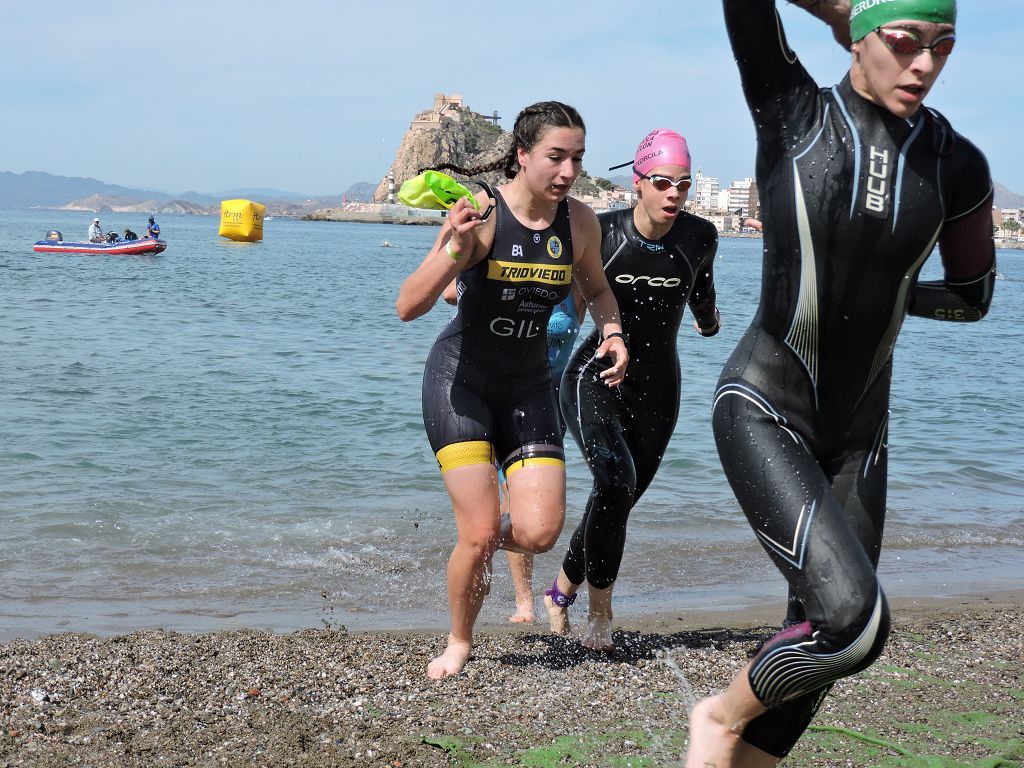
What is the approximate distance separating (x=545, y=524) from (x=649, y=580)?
9.78 ft

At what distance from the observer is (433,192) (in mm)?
4398

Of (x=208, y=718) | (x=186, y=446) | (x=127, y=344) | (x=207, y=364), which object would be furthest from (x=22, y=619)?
(x=127, y=344)

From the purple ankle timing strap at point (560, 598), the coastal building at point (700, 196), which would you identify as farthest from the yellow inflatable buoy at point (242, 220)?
the purple ankle timing strap at point (560, 598)

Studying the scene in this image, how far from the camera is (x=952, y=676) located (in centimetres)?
498

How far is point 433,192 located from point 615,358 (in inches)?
41.1

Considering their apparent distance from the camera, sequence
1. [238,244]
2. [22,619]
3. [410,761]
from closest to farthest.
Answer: [410,761], [22,619], [238,244]

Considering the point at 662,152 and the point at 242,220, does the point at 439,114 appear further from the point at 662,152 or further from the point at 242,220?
the point at 662,152

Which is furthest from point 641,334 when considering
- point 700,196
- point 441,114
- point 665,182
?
point 441,114

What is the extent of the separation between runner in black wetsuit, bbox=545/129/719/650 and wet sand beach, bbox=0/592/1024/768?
592 mm

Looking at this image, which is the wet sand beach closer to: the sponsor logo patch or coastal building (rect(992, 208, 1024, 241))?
the sponsor logo patch

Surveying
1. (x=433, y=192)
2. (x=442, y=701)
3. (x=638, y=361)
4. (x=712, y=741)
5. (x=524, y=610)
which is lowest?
(x=524, y=610)

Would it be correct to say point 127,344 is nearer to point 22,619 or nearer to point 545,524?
point 22,619

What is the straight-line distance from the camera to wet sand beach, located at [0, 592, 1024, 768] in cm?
390

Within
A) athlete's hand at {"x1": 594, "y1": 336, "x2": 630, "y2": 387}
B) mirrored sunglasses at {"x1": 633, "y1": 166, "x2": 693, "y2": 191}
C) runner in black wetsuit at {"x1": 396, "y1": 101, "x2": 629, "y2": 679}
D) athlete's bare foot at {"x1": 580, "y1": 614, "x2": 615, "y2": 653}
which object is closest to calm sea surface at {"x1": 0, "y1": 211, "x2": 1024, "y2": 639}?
athlete's bare foot at {"x1": 580, "y1": 614, "x2": 615, "y2": 653}
